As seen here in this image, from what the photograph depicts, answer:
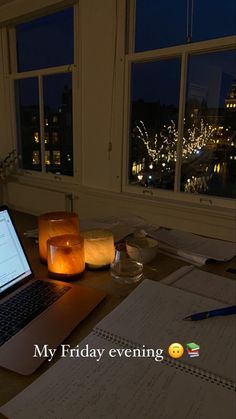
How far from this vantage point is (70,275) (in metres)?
0.92

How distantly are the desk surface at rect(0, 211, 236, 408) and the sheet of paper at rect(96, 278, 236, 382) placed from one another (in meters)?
0.04

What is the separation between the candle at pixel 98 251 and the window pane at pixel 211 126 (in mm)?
1569

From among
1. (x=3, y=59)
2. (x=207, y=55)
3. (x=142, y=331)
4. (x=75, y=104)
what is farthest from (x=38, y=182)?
(x=142, y=331)

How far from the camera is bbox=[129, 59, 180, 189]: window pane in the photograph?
2.46 metres

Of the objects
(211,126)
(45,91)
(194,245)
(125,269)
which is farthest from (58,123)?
(125,269)

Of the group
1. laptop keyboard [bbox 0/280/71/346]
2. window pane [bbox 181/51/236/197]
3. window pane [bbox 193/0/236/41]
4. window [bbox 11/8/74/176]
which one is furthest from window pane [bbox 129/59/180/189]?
laptop keyboard [bbox 0/280/71/346]

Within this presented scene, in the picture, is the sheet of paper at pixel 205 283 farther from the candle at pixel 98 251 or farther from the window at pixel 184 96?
the window at pixel 184 96

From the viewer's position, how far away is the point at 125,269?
0.98 m

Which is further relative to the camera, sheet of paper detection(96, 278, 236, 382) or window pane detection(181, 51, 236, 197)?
window pane detection(181, 51, 236, 197)

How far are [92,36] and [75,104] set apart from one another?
592 millimetres

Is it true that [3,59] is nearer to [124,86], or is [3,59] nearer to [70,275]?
[124,86]

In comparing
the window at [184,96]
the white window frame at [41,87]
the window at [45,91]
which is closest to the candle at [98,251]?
the window at [184,96]

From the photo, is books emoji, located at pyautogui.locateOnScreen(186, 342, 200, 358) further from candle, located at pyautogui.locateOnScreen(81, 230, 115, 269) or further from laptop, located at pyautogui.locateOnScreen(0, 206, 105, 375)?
candle, located at pyautogui.locateOnScreen(81, 230, 115, 269)

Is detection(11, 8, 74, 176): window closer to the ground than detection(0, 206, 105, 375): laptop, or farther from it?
farther from it
